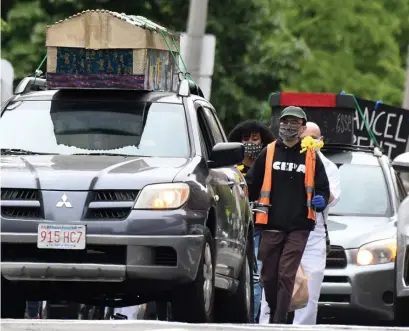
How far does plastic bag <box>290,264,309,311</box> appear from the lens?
561 inches

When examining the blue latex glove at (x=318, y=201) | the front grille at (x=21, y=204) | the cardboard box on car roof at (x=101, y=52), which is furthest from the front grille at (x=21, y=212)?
the blue latex glove at (x=318, y=201)

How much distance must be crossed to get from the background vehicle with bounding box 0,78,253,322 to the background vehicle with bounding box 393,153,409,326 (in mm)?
1460

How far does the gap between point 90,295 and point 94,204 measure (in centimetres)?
76

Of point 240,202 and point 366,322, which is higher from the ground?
point 240,202

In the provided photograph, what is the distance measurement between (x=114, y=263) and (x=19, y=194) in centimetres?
78

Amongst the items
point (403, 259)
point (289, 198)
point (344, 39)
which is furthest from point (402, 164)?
point (344, 39)

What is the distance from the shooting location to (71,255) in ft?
37.0

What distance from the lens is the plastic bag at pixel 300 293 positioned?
46.8ft

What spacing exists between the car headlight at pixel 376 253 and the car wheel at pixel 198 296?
14.3 ft

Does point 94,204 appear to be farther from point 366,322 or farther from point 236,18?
point 236,18

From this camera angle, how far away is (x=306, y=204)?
14.0 m

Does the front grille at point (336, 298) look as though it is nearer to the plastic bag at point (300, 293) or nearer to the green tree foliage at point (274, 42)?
the plastic bag at point (300, 293)

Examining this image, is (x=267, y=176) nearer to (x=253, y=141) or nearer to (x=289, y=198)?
(x=289, y=198)

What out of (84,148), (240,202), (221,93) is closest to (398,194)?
(240,202)
